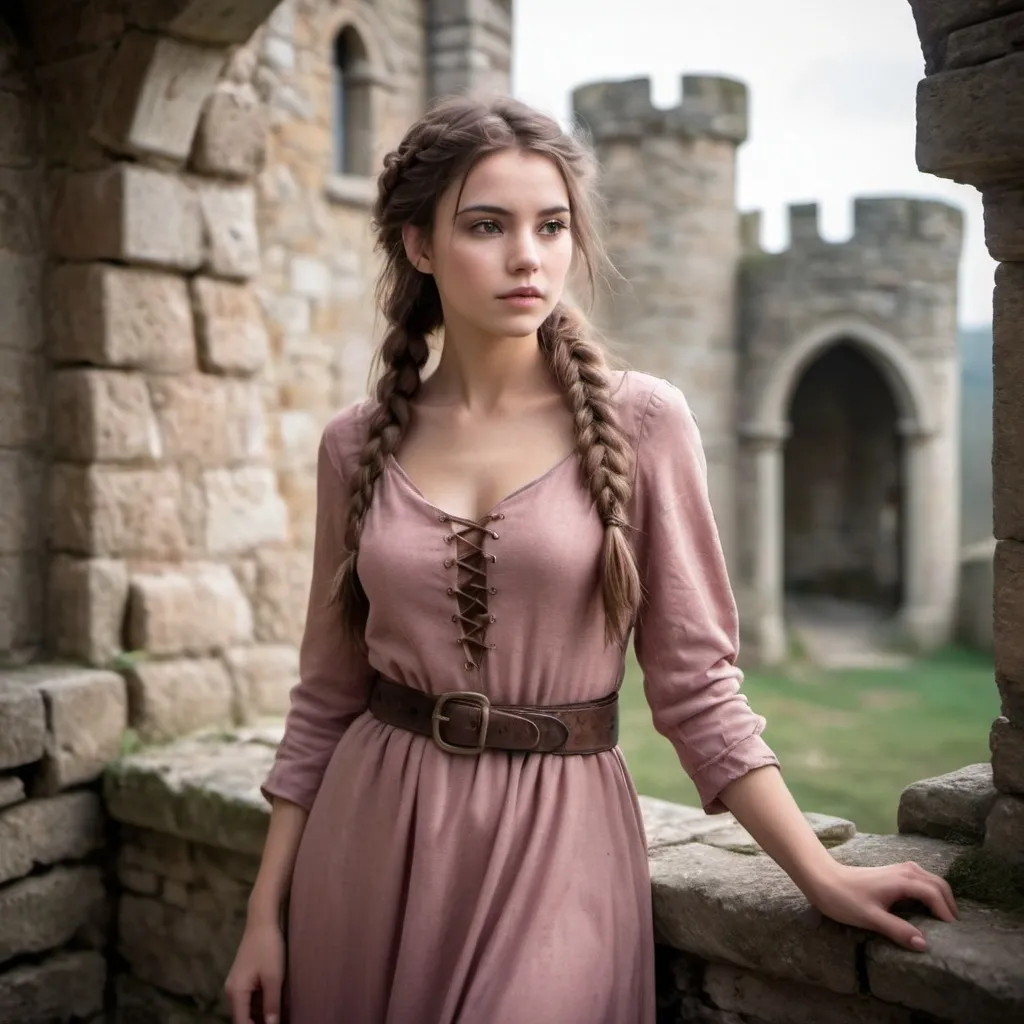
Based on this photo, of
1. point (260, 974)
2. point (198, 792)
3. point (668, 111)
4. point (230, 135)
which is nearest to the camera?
point (260, 974)

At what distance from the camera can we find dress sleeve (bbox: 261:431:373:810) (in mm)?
2293

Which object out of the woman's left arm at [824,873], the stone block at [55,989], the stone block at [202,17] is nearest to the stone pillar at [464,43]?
the stone block at [202,17]

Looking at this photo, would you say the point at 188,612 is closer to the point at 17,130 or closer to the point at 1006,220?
the point at 17,130

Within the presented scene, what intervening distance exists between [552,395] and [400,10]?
834 centimetres

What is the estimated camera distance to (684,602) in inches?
79.7

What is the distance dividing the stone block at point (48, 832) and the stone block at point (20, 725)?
0.43 feet

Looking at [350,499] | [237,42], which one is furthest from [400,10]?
A: [350,499]

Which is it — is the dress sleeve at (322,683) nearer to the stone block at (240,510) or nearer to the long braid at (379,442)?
the long braid at (379,442)

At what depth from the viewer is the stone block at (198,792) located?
3061 mm

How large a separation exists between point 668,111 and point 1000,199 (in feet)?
39.1

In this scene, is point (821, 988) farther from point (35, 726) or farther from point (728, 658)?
point (35, 726)

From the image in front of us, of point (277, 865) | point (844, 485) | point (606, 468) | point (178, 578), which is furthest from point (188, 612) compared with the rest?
point (844, 485)

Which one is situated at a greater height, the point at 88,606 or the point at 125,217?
the point at 125,217

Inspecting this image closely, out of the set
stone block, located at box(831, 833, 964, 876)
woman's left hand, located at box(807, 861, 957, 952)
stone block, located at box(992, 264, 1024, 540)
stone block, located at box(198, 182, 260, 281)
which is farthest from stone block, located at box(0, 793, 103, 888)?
stone block, located at box(992, 264, 1024, 540)
